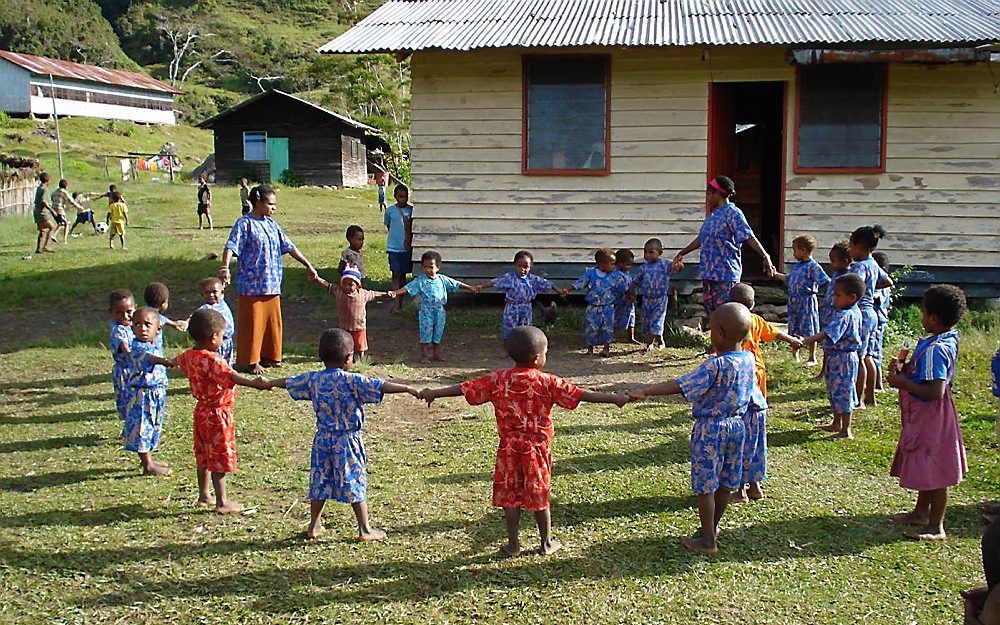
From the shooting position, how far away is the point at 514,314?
9.17 metres

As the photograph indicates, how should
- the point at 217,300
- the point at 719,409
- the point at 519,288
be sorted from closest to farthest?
the point at 719,409
the point at 217,300
the point at 519,288

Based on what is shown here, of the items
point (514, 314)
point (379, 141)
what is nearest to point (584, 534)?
point (514, 314)

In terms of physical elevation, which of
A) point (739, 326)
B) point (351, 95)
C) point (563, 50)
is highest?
point (351, 95)

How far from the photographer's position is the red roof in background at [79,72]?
5159cm

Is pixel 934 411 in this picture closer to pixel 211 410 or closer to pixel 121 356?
pixel 211 410

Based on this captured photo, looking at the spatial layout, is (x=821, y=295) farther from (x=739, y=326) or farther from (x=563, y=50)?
(x=739, y=326)

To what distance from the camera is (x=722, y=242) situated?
8.19 meters

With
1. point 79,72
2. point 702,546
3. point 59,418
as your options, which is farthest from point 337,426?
point 79,72

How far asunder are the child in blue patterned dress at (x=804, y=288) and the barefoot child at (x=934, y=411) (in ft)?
12.3

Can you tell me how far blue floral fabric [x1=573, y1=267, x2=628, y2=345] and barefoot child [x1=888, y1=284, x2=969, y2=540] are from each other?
4724 millimetres

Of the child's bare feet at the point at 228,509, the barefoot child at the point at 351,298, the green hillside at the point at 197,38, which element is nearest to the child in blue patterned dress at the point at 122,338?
the child's bare feet at the point at 228,509

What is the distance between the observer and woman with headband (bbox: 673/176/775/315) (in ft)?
26.3

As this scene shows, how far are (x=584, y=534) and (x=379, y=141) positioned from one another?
3770 centimetres

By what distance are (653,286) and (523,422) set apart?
557cm
